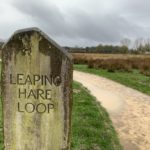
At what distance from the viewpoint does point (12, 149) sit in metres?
5.37

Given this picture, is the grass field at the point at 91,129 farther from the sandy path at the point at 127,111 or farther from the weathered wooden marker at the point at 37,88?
the weathered wooden marker at the point at 37,88

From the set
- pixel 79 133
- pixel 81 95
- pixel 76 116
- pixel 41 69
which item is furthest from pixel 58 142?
pixel 81 95

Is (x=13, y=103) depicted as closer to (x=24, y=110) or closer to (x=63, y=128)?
(x=24, y=110)

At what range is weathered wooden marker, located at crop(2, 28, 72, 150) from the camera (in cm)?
505

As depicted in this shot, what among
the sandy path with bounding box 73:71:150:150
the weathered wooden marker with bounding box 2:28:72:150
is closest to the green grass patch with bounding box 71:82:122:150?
the sandy path with bounding box 73:71:150:150

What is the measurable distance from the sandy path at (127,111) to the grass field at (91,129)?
280 mm

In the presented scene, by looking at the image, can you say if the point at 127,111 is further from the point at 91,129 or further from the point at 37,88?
the point at 37,88

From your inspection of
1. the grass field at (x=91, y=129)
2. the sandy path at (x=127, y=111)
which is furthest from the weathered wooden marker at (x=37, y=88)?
the sandy path at (x=127, y=111)

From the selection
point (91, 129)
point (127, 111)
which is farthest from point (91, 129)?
point (127, 111)

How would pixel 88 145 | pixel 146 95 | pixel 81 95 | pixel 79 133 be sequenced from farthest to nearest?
pixel 146 95 < pixel 81 95 < pixel 79 133 < pixel 88 145

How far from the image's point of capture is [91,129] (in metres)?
9.06

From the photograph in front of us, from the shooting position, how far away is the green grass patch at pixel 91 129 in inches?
313

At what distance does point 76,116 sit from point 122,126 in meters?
1.02

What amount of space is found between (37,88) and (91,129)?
414 centimetres
